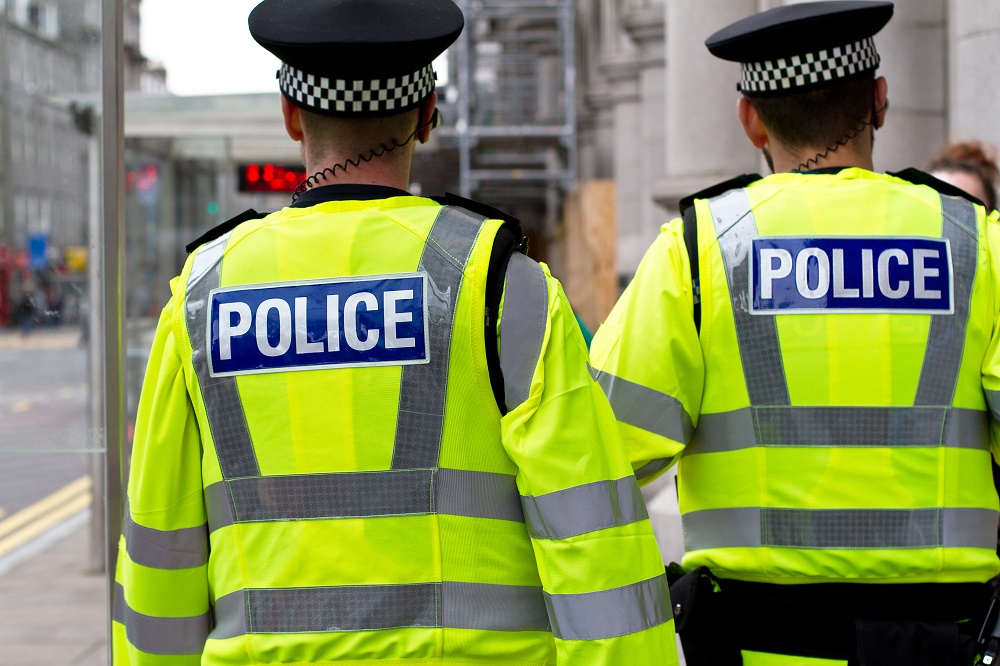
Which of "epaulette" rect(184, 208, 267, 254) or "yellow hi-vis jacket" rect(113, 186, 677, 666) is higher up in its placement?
"epaulette" rect(184, 208, 267, 254)

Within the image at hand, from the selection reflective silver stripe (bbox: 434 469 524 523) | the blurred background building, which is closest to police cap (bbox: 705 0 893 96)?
reflective silver stripe (bbox: 434 469 524 523)

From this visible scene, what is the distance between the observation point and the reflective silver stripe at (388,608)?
1.92 metres

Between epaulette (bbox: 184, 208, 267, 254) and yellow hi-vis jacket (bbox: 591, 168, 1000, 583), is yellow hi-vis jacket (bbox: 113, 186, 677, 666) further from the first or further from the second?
yellow hi-vis jacket (bbox: 591, 168, 1000, 583)

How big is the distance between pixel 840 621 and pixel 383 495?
1.00m

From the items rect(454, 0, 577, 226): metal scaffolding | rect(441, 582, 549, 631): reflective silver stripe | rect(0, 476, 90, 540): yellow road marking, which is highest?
rect(454, 0, 577, 226): metal scaffolding

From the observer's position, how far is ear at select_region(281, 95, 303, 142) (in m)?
2.09

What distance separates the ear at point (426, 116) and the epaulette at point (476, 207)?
126mm

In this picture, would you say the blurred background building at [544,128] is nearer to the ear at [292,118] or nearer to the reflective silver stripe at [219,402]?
the ear at [292,118]

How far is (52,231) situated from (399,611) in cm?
732

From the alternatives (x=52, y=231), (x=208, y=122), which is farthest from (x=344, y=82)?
(x=208, y=122)

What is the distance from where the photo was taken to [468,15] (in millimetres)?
20609

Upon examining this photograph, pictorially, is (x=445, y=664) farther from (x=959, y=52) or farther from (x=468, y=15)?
(x=468, y=15)

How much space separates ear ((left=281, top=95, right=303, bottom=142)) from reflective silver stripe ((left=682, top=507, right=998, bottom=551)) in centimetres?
117

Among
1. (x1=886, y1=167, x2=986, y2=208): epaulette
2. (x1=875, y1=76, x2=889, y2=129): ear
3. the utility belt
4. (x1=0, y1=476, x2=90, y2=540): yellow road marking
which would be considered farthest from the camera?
(x1=0, y1=476, x2=90, y2=540): yellow road marking
